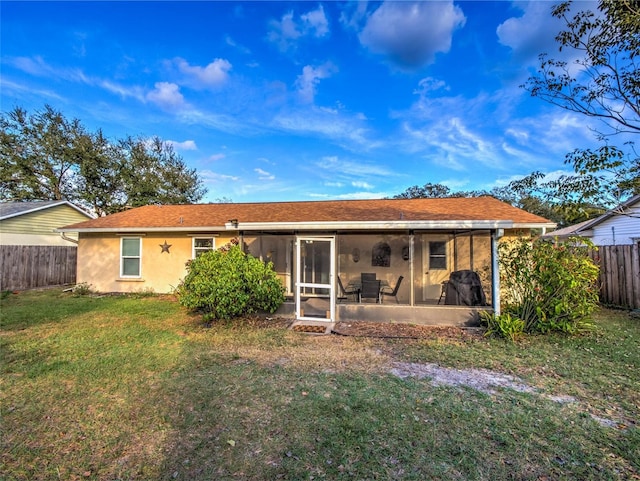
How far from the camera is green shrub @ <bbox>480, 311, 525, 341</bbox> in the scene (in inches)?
244

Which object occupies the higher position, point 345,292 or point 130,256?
point 130,256

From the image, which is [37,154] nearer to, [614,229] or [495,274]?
[495,274]

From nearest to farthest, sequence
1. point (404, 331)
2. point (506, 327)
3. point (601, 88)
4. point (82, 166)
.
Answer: point (601, 88) < point (506, 327) < point (404, 331) < point (82, 166)

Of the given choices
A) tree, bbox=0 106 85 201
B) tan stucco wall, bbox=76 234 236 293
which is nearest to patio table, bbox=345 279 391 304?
tan stucco wall, bbox=76 234 236 293

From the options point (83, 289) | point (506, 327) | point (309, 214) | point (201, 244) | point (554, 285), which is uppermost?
point (309, 214)

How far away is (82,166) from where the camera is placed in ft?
78.4

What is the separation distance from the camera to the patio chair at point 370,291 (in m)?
8.88

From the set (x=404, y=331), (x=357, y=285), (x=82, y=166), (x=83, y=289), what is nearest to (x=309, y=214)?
(x=357, y=285)

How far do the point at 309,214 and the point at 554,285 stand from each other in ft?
25.4

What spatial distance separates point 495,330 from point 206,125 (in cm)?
1373

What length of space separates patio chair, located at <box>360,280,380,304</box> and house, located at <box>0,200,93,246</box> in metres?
11.9

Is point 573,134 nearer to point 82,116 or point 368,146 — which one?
point 368,146

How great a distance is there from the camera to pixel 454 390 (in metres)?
4.04

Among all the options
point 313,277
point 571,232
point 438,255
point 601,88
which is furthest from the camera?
point 571,232
